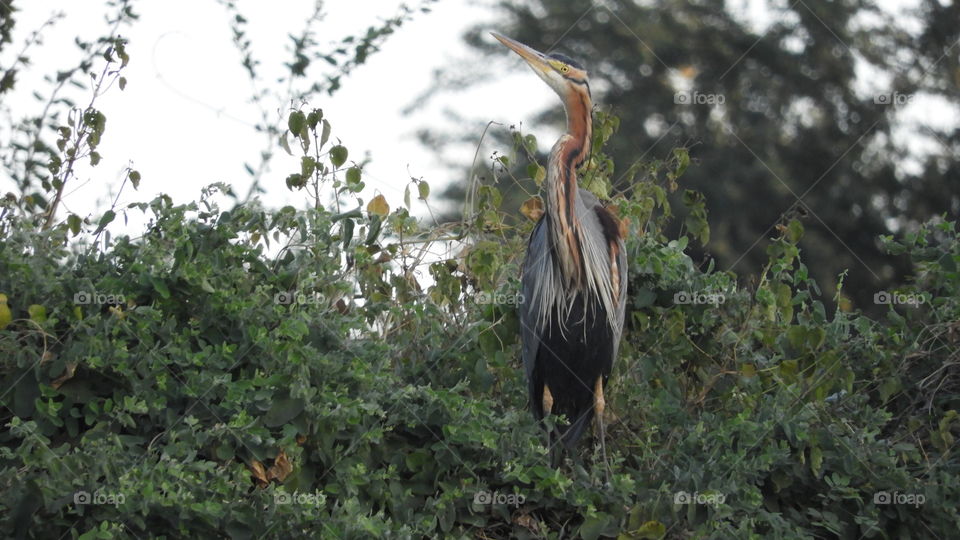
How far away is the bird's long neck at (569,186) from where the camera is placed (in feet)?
15.5

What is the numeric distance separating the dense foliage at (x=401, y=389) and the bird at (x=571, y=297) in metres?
0.10

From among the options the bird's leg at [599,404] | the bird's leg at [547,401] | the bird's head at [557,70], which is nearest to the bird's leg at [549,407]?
the bird's leg at [547,401]

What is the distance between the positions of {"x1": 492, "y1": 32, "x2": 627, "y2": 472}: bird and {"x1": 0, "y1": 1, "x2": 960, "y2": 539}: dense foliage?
0.32 feet

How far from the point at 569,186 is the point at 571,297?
0.43 metres

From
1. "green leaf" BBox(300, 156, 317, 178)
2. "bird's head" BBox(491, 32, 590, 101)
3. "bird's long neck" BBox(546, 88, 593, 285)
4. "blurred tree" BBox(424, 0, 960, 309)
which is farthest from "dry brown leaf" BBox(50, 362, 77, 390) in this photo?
"blurred tree" BBox(424, 0, 960, 309)

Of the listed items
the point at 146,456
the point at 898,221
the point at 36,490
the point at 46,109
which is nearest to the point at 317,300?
the point at 146,456

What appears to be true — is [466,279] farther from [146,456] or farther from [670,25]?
[670,25]

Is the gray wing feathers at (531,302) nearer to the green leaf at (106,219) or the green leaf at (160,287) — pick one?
the green leaf at (160,287)

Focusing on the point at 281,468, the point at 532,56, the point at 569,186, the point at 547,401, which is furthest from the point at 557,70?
the point at 281,468

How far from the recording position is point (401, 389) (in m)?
3.89

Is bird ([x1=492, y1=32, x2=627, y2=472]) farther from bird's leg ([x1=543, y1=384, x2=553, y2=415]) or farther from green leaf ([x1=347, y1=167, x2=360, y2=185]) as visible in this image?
green leaf ([x1=347, y1=167, x2=360, y2=185])

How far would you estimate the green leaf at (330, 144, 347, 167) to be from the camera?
4.50m

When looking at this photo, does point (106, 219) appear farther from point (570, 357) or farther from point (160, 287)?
point (570, 357)

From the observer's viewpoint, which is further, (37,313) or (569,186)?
(569,186)
